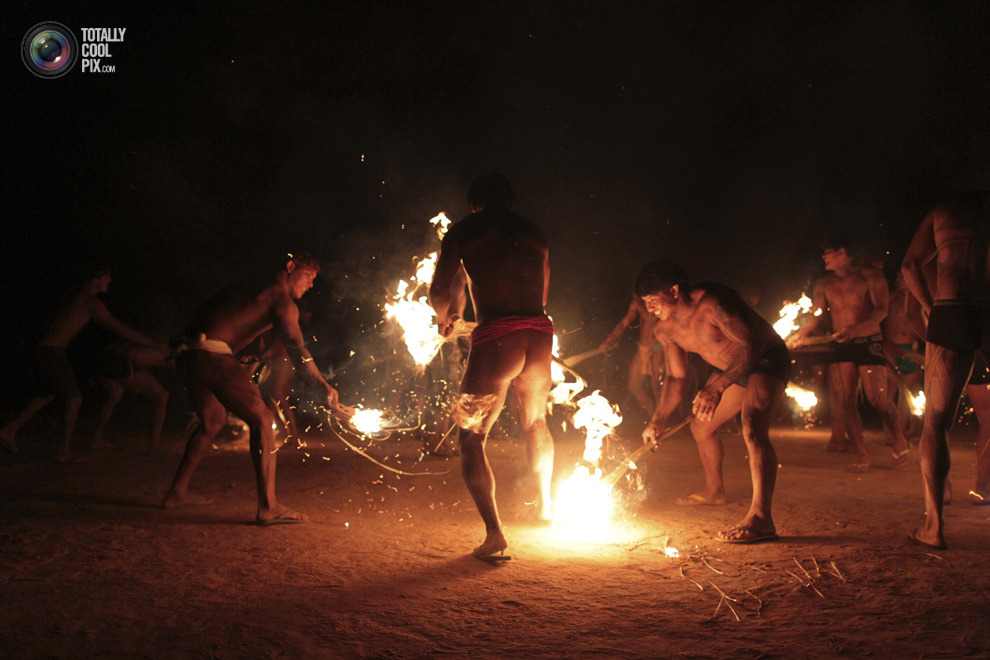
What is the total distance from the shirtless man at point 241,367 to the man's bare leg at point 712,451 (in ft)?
8.46

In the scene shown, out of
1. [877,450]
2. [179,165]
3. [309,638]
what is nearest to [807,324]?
[877,450]

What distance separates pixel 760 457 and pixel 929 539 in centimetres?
92

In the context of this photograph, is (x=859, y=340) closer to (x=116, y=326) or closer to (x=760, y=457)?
(x=760, y=457)

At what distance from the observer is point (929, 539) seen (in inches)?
142

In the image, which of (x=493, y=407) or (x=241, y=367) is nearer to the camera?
(x=493, y=407)

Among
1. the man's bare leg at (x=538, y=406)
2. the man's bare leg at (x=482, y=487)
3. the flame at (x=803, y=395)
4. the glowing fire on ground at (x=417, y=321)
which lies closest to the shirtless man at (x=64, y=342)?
the glowing fire on ground at (x=417, y=321)

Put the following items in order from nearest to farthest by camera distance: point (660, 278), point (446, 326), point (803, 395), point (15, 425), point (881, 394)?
point (446, 326) < point (660, 278) < point (881, 394) < point (15, 425) < point (803, 395)

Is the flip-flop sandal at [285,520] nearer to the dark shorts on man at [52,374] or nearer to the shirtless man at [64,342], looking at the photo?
the shirtless man at [64,342]

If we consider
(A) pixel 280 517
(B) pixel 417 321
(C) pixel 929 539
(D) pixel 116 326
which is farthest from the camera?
(D) pixel 116 326

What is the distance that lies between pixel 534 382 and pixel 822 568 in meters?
1.76

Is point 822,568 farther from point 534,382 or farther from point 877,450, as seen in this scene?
point 877,450

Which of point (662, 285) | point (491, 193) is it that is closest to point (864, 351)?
point (662, 285)

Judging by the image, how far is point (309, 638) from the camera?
8.05 ft

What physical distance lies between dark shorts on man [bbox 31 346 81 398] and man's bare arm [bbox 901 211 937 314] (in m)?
7.45
